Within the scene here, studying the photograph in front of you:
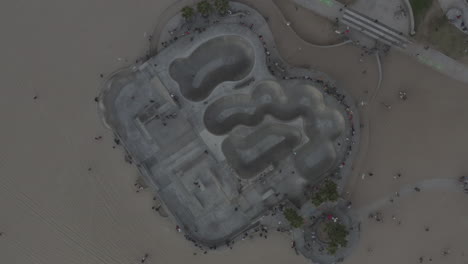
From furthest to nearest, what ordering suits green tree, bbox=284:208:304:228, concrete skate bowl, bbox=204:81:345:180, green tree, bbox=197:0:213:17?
concrete skate bowl, bbox=204:81:345:180
green tree, bbox=197:0:213:17
green tree, bbox=284:208:304:228

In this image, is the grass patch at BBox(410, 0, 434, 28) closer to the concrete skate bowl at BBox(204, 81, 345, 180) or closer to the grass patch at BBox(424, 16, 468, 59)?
the grass patch at BBox(424, 16, 468, 59)

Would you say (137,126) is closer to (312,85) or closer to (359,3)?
(312,85)

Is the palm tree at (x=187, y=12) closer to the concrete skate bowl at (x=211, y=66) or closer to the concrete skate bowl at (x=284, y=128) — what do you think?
the concrete skate bowl at (x=211, y=66)

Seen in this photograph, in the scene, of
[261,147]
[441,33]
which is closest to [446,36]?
[441,33]

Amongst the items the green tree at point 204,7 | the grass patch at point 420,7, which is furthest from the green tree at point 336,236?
the green tree at point 204,7

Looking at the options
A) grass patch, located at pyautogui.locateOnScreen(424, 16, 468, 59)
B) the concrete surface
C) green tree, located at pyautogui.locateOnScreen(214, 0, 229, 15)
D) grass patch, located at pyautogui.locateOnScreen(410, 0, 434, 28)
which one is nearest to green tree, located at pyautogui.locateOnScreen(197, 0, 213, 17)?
green tree, located at pyautogui.locateOnScreen(214, 0, 229, 15)
